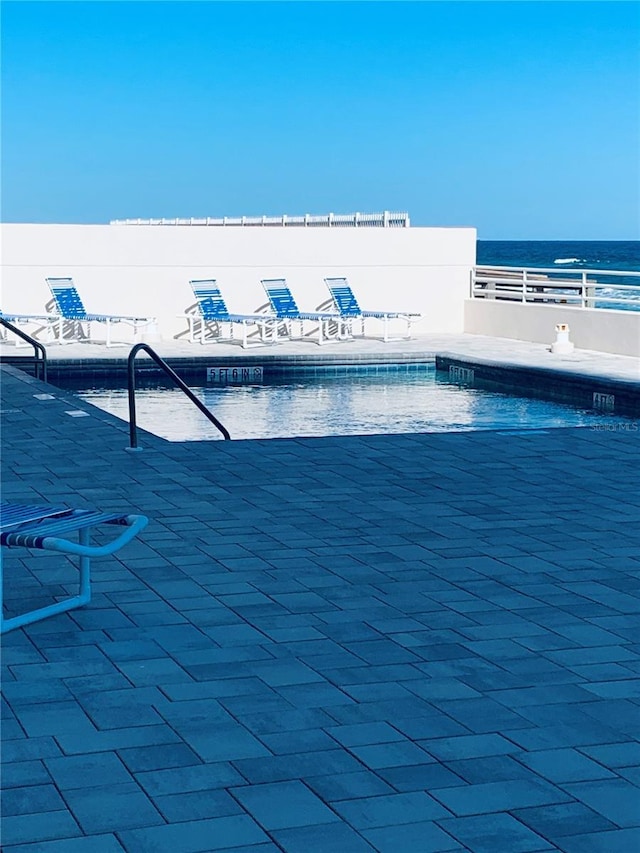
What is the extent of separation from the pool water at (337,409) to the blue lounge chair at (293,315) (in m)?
1.62

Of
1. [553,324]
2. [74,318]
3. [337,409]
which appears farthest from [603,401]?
[74,318]

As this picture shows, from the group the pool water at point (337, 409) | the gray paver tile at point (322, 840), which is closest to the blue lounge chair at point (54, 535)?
the gray paver tile at point (322, 840)

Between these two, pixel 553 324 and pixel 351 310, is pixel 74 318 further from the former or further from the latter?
pixel 553 324

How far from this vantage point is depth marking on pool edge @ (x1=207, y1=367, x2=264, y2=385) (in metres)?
13.5

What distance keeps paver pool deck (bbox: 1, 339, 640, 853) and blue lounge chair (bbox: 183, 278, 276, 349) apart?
8.66 m

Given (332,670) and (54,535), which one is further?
(54,535)

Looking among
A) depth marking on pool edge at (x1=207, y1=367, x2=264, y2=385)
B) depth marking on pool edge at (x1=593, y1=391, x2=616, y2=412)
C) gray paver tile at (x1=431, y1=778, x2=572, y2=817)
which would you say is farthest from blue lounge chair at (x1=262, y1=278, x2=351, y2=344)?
gray paver tile at (x1=431, y1=778, x2=572, y2=817)

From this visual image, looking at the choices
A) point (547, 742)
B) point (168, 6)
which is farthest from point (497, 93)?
point (547, 742)

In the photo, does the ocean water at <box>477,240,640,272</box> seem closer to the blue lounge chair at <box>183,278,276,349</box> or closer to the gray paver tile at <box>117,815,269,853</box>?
the blue lounge chair at <box>183,278,276,349</box>

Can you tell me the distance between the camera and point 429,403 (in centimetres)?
1197

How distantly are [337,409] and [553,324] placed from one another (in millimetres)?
4755

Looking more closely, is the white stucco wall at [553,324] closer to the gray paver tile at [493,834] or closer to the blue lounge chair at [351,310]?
the blue lounge chair at [351,310]

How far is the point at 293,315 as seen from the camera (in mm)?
15422

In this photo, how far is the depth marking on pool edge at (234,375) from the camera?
532 inches
